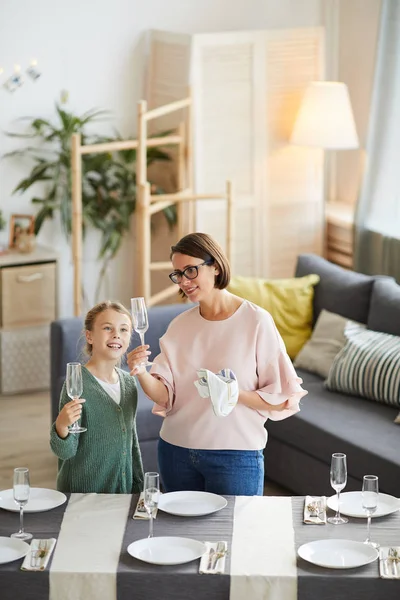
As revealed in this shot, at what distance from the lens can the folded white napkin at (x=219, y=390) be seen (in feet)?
8.82

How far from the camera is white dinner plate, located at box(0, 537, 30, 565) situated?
99.2 inches

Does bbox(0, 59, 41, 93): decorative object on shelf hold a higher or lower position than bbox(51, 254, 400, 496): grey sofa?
higher

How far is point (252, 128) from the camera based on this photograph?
578 cm

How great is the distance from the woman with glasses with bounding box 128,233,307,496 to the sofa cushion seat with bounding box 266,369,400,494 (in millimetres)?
993

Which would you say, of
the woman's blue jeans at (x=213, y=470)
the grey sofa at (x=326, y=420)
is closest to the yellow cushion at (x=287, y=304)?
the grey sofa at (x=326, y=420)

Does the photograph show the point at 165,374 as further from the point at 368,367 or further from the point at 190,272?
the point at 368,367

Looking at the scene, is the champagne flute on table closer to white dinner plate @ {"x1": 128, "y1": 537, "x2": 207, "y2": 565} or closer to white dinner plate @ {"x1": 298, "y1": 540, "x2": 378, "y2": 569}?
white dinner plate @ {"x1": 128, "y1": 537, "x2": 207, "y2": 565}

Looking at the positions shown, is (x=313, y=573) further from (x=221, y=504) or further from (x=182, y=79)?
(x=182, y=79)

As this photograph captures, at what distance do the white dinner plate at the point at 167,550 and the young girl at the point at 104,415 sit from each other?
361 mm

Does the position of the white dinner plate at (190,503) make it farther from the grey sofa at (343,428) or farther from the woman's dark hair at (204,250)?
the grey sofa at (343,428)

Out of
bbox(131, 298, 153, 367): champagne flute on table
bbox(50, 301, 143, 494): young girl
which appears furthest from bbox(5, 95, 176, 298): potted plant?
bbox(131, 298, 153, 367): champagne flute on table

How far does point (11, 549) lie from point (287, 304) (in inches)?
100

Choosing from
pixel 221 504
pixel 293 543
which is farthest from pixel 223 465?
pixel 293 543

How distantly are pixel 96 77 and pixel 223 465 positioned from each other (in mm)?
3480
